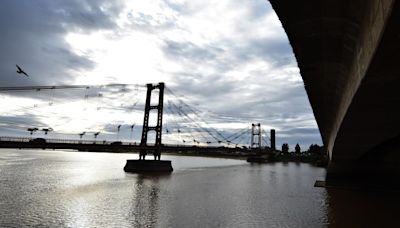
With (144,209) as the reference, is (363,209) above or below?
above

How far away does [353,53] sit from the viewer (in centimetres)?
1102

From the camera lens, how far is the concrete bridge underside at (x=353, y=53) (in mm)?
Answer: 7496

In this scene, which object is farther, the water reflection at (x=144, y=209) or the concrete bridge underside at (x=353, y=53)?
the water reflection at (x=144, y=209)

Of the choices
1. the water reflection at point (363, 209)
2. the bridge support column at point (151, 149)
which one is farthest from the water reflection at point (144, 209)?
the bridge support column at point (151, 149)

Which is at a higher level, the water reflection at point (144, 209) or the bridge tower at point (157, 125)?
the bridge tower at point (157, 125)

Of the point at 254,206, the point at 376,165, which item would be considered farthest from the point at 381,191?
the point at 254,206

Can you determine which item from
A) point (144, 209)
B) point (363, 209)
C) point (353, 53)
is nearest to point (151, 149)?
point (144, 209)

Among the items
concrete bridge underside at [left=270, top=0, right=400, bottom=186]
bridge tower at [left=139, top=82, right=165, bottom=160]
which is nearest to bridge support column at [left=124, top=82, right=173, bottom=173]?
bridge tower at [left=139, top=82, right=165, bottom=160]

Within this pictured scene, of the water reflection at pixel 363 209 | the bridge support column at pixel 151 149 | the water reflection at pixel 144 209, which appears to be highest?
the bridge support column at pixel 151 149

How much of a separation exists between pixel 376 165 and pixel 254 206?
1592 cm

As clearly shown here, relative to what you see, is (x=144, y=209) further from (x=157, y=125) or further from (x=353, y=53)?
(x=157, y=125)

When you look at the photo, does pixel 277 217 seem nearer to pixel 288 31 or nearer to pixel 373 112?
pixel 373 112

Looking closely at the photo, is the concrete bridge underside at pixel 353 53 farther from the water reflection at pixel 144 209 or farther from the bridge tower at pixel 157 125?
the bridge tower at pixel 157 125

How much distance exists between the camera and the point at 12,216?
20062 mm
